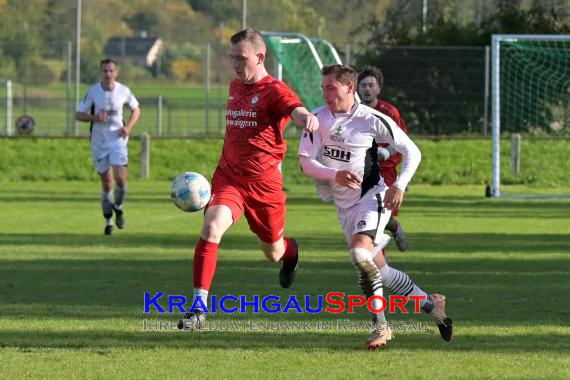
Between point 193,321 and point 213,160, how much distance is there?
65.4ft

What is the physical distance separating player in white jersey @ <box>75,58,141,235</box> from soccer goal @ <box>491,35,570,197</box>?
958 centimetres

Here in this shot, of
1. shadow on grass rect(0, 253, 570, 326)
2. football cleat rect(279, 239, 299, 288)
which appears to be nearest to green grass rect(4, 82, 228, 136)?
shadow on grass rect(0, 253, 570, 326)

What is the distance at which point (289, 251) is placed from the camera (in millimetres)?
9734

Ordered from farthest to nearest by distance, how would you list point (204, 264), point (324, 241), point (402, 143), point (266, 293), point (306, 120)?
1. point (324, 241)
2. point (266, 293)
3. point (402, 143)
4. point (204, 264)
5. point (306, 120)

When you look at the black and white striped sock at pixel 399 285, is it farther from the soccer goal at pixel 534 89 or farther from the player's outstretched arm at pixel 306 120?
the soccer goal at pixel 534 89

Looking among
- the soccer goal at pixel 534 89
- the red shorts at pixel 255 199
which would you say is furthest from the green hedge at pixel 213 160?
the red shorts at pixel 255 199

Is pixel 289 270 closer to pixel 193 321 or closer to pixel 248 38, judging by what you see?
pixel 193 321

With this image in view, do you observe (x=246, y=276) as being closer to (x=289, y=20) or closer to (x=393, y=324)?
(x=393, y=324)

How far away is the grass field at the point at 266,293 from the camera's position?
24.7 ft

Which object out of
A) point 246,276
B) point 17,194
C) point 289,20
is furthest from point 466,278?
point 289,20

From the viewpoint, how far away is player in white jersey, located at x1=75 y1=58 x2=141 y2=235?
16.0 metres

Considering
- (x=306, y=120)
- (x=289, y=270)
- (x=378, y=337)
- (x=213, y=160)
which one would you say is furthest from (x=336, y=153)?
(x=213, y=160)

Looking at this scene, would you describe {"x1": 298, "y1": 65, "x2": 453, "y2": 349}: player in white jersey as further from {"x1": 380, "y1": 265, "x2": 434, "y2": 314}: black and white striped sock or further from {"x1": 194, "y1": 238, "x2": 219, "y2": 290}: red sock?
{"x1": 194, "y1": 238, "x2": 219, "y2": 290}: red sock

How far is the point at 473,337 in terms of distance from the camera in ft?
28.0
